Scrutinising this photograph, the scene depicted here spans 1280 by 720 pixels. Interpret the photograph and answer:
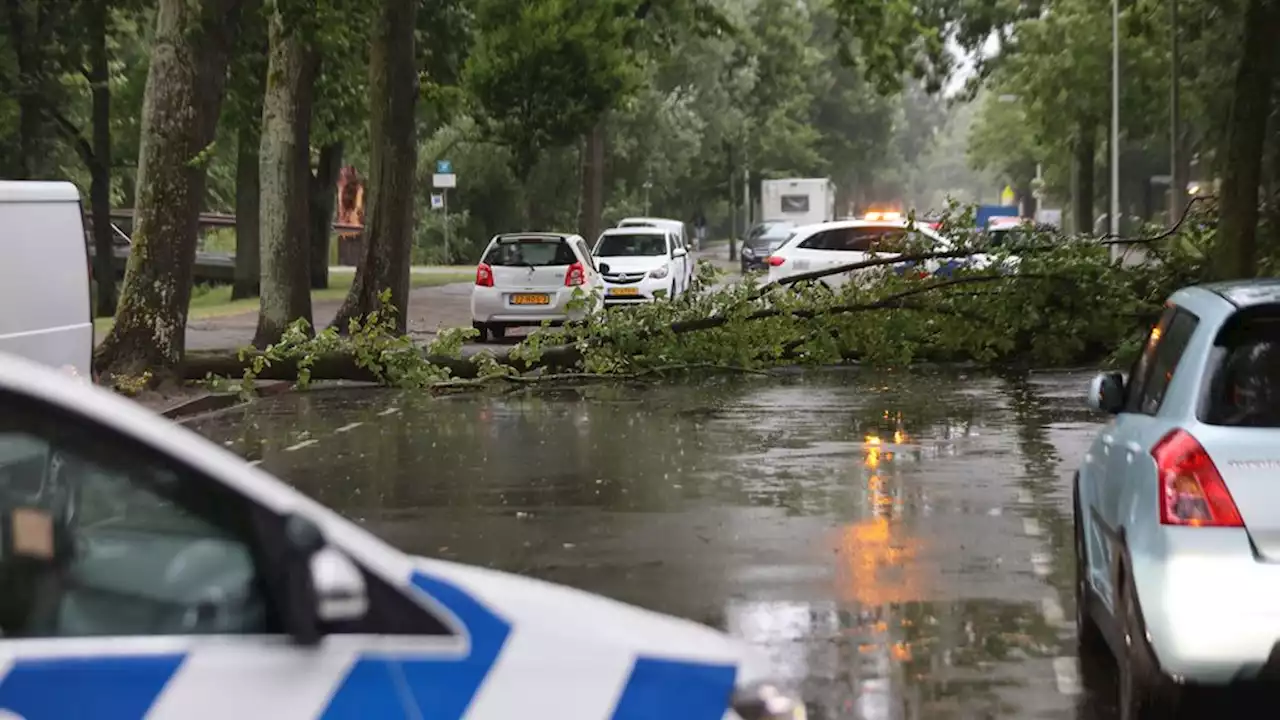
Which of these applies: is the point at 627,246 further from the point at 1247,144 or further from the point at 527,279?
the point at 1247,144

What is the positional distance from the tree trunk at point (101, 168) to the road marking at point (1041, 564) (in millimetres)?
23107

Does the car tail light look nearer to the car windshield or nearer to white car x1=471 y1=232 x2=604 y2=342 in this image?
white car x1=471 y1=232 x2=604 y2=342

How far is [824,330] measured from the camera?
1991 centimetres

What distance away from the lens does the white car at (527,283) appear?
26156 mm

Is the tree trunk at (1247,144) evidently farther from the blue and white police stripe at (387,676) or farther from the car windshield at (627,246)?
the blue and white police stripe at (387,676)

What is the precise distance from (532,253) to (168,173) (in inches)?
385

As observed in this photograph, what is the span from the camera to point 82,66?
3008 cm

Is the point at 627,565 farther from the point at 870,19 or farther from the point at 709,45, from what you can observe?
the point at 709,45

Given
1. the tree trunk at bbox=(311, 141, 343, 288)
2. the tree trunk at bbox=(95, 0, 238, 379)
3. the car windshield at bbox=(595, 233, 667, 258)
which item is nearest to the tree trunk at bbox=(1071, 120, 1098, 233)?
the car windshield at bbox=(595, 233, 667, 258)

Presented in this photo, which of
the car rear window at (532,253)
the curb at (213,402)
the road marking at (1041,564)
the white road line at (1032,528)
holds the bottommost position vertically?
the road marking at (1041,564)

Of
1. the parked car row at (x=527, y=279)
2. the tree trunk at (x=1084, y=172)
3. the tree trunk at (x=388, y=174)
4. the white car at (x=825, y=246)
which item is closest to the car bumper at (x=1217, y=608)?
the tree trunk at (x=388, y=174)

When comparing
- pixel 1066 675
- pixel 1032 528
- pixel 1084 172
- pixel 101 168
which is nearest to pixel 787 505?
pixel 1032 528

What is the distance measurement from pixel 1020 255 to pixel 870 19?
593 cm

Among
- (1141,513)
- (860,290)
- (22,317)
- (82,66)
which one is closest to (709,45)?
(82,66)
